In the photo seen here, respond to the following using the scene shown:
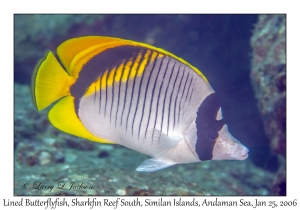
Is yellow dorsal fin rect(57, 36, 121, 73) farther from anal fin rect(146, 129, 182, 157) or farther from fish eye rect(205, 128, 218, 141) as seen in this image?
fish eye rect(205, 128, 218, 141)

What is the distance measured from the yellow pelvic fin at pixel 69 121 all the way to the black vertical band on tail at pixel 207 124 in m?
0.57

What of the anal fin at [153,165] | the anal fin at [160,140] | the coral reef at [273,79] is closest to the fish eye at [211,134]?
the anal fin at [160,140]

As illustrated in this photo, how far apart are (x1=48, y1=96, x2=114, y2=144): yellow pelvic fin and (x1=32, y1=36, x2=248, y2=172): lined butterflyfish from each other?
61 millimetres

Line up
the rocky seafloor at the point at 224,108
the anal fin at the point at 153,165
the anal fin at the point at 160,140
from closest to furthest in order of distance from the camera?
1. the anal fin at the point at 160,140
2. the anal fin at the point at 153,165
3. the rocky seafloor at the point at 224,108

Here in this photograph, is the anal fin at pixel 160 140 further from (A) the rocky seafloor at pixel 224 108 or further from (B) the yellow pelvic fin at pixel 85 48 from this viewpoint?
(A) the rocky seafloor at pixel 224 108

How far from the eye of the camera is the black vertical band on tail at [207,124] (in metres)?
1.70

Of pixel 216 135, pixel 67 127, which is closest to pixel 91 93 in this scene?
pixel 67 127

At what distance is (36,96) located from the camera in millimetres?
1680

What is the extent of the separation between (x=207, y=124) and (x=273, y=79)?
9.24ft

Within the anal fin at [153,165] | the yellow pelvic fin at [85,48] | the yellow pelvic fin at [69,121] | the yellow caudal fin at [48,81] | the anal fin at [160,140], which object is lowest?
the anal fin at [153,165]

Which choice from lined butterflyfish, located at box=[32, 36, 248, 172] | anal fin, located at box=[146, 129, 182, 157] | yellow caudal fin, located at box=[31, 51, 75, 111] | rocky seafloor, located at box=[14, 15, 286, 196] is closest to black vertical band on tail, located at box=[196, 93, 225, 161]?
lined butterflyfish, located at box=[32, 36, 248, 172]

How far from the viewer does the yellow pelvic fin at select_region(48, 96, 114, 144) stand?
1.77 metres

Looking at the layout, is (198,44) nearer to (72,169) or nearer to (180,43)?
(180,43)

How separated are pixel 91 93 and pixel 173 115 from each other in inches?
19.6
